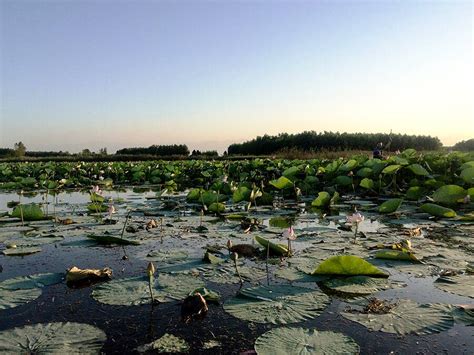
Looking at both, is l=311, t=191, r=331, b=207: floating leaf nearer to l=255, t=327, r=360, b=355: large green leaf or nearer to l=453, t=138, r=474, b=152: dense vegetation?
l=255, t=327, r=360, b=355: large green leaf

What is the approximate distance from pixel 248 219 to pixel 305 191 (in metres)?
3.11

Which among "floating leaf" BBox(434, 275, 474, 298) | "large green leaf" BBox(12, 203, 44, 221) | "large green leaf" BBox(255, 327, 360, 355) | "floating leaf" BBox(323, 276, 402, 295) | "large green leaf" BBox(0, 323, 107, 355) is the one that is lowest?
"floating leaf" BBox(434, 275, 474, 298)

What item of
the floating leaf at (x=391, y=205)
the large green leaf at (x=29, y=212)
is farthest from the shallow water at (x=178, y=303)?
the floating leaf at (x=391, y=205)

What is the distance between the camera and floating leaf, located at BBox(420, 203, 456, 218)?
379 centimetres

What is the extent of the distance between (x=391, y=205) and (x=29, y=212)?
3.62m

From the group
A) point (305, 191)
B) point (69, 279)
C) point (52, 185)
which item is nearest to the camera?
point (69, 279)

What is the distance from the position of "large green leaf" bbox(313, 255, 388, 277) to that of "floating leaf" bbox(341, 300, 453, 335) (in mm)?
332

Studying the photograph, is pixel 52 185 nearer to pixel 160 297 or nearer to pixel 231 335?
pixel 160 297

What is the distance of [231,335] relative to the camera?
1370mm

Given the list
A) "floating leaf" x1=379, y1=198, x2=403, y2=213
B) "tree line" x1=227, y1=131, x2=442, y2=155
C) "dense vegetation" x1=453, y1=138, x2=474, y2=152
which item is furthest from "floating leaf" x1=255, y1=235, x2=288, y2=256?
"tree line" x1=227, y1=131, x2=442, y2=155

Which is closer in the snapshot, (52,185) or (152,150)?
(52,185)

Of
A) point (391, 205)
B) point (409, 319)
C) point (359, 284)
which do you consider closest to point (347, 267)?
point (359, 284)

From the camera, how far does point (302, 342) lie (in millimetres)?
1274

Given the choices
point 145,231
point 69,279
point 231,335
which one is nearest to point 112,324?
point 231,335
